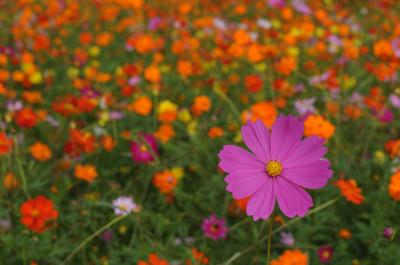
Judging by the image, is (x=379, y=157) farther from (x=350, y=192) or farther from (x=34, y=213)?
(x=34, y=213)

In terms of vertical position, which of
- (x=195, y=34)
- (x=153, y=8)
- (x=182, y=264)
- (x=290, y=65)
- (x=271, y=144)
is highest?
(x=153, y=8)

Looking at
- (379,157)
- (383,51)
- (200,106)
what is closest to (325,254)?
(379,157)

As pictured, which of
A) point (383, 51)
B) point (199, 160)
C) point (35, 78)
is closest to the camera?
point (199, 160)

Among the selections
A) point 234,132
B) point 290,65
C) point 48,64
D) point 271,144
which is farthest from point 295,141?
point 48,64

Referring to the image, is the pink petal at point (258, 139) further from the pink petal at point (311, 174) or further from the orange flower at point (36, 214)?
the orange flower at point (36, 214)

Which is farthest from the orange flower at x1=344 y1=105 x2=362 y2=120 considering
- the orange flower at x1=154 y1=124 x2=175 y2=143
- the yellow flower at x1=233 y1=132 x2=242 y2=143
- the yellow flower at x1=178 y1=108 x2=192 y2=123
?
the orange flower at x1=154 y1=124 x2=175 y2=143

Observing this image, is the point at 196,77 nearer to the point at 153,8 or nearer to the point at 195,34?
the point at 195,34
